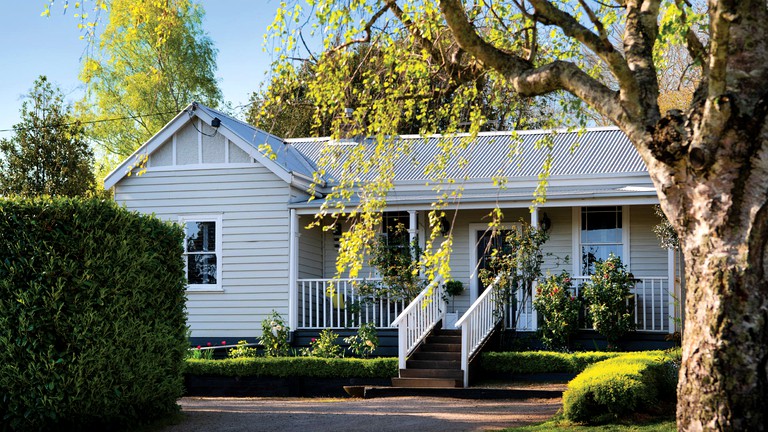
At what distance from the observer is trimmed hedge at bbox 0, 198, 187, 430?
9.38 m

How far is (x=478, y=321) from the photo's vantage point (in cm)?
1631

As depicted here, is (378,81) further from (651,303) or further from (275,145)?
(275,145)

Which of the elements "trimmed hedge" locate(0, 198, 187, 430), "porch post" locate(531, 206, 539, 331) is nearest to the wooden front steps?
"porch post" locate(531, 206, 539, 331)

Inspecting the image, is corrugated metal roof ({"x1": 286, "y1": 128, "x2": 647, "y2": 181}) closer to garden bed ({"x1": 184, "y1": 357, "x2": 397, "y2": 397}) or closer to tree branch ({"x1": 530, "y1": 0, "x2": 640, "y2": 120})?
garden bed ({"x1": 184, "y1": 357, "x2": 397, "y2": 397})

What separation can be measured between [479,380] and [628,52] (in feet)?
31.4

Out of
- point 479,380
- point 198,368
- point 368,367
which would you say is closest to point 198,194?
point 198,368

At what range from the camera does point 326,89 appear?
9961mm

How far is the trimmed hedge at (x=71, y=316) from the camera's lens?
30.8 ft

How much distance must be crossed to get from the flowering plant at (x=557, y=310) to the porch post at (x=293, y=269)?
15.5 feet

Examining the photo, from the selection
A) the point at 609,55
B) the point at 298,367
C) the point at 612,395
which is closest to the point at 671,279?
the point at 298,367

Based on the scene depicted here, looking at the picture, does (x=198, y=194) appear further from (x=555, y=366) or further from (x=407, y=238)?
(x=555, y=366)

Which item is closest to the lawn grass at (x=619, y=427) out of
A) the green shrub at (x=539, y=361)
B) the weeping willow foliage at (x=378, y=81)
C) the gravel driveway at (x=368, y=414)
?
the gravel driveway at (x=368, y=414)

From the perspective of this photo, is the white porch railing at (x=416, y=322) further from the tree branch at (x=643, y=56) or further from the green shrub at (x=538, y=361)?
the tree branch at (x=643, y=56)

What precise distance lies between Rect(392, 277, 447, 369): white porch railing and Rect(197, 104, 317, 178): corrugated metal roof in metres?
3.97
